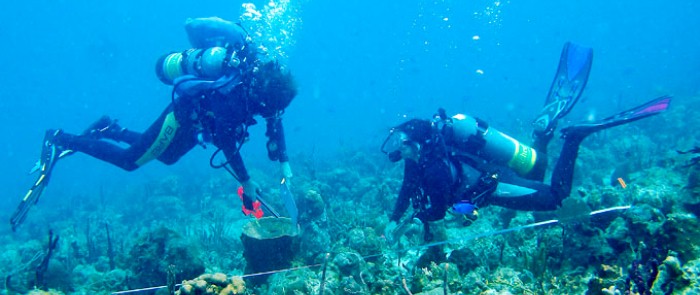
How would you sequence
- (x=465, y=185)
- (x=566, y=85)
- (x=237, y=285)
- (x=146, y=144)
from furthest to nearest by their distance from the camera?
(x=566, y=85) < (x=146, y=144) < (x=465, y=185) < (x=237, y=285)

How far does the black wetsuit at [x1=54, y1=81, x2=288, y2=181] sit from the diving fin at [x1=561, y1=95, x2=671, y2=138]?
14.7 feet

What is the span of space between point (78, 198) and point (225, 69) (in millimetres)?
19616

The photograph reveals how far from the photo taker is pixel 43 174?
22.5 feet

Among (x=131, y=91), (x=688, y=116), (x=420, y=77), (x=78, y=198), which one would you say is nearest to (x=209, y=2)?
(x=131, y=91)

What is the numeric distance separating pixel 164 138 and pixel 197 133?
2.34ft

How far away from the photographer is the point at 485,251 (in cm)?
520

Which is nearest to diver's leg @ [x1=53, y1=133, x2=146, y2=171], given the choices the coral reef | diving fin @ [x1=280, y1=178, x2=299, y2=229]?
diving fin @ [x1=280, y1=178, x2=299, y2=229]

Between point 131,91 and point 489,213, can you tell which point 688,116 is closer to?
point 489,213

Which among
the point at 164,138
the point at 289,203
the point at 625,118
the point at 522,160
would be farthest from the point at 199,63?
the point at 625,118

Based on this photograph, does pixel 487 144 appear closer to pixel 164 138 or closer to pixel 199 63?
pixel 199 63

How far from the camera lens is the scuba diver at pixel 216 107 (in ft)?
17.4

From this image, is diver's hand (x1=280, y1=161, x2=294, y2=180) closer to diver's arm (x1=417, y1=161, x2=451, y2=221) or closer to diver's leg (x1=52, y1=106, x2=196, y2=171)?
diver's leg (x1=52, y1=106, x2=196, y2=171)

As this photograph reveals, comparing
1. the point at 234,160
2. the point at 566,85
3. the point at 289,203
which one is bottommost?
the point at 289,203

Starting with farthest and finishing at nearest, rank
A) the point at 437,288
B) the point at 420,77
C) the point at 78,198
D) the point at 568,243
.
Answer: the point at 420,77, the point at 78,198, the point at 568,243, the point at 437,288
